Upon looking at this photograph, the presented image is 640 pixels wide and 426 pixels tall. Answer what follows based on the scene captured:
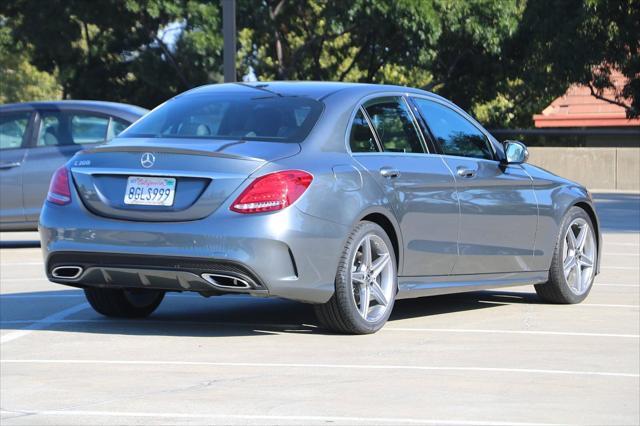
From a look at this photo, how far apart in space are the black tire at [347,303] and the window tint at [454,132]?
3.93 ft

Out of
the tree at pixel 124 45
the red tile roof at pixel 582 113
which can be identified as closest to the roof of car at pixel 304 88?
the tree at pixel 124 45

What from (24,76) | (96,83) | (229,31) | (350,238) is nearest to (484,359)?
(350,238)

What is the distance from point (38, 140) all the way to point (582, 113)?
36.0 metres

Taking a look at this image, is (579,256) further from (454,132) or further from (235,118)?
(235,118)

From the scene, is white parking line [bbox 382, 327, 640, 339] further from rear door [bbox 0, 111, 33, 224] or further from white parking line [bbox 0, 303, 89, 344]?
rear door [bbox 0, 111, 33, 224]

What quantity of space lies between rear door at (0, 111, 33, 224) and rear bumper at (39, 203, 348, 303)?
7.60 m

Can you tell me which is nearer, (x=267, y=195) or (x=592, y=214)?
(x=267, y=195)

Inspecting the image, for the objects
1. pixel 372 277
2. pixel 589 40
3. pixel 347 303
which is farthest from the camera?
pixel 589 40

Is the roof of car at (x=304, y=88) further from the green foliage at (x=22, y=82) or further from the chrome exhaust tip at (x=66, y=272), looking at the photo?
the green foliage at (x=22, y=82)

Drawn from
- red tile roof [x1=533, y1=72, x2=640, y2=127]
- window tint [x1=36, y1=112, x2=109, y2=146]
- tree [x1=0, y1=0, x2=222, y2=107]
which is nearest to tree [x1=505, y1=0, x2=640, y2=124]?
red tile roof [x1=533, y1=72, x2=640, y2=127]

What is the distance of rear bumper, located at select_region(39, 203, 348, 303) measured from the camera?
787 centimetres

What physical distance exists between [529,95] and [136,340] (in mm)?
43801

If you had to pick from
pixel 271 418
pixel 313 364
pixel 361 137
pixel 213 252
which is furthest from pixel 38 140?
pixel 271 418

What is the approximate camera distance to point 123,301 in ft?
30.5
